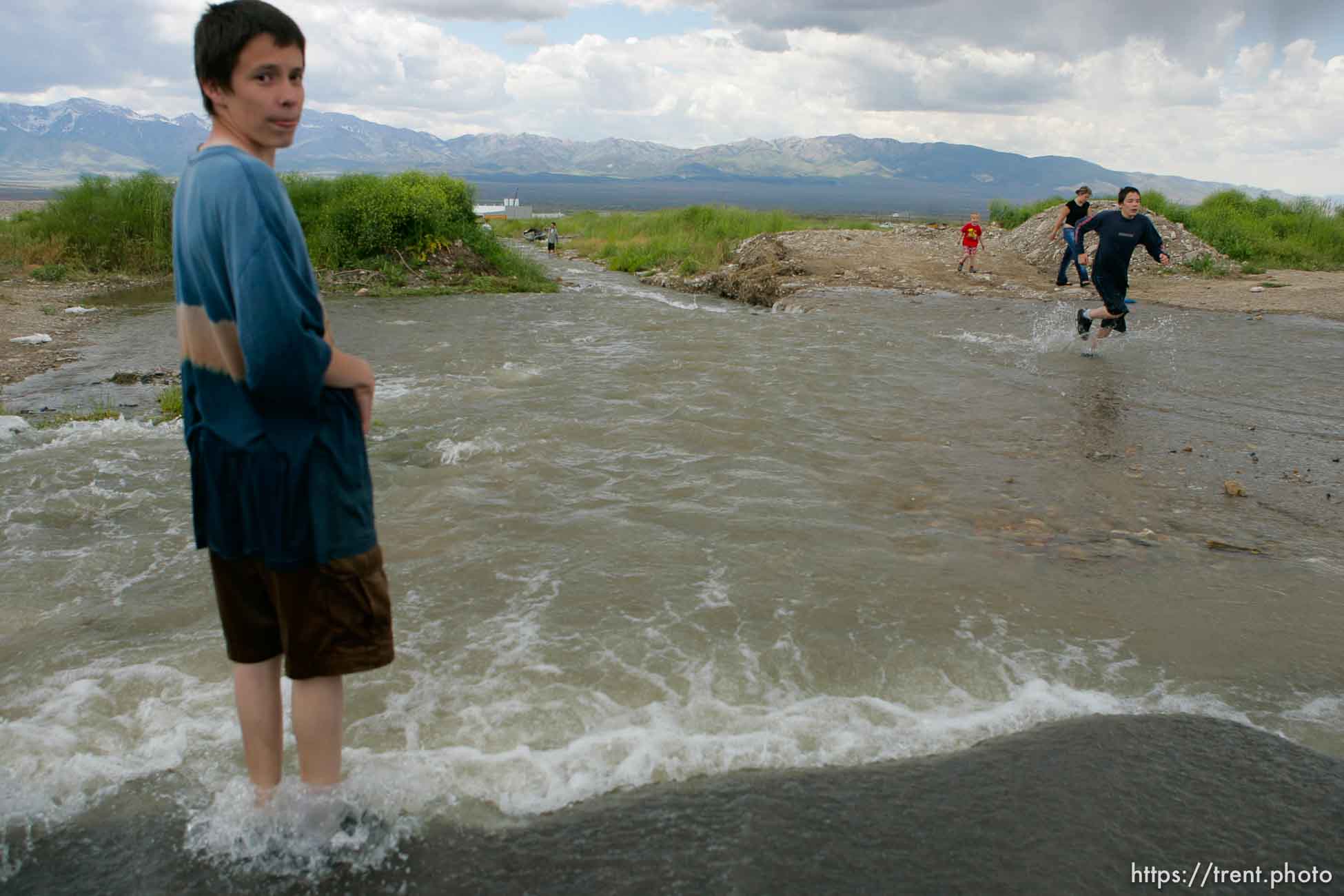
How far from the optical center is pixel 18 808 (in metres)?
2.74

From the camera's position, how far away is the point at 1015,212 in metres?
31.1

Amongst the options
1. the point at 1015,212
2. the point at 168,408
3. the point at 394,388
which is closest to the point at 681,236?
the point at 1015,212

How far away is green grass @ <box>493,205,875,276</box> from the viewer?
987 inches

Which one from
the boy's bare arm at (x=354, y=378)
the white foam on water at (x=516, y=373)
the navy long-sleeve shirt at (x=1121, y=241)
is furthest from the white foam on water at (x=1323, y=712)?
the navy long-sleeve shirt at (x=1121, y=241)

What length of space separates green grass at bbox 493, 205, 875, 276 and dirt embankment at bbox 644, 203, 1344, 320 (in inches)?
36.4

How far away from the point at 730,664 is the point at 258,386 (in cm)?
247

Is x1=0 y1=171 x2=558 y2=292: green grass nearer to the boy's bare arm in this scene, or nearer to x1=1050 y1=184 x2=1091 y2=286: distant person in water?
x1=1050 y1=184 x2=1091 y2=286: distant person in water

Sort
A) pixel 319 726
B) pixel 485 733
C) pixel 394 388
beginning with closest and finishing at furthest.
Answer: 1. pixel 319 726
2. pixel 485 733
3. pixel 394 388

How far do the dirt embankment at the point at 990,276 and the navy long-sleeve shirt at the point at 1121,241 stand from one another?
20.8 feet

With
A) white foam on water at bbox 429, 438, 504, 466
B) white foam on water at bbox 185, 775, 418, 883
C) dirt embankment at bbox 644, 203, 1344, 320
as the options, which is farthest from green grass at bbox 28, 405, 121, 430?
dirt embankment at bbox 644, 203, 1344, 320

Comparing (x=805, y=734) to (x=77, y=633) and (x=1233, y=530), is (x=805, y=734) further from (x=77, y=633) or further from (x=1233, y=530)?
(x=1233, y=530)

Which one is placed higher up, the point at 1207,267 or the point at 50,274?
the point at 1207,267

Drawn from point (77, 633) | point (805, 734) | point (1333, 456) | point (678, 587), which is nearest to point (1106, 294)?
point (1333, 456)

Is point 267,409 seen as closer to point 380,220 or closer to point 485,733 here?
point 485,733
